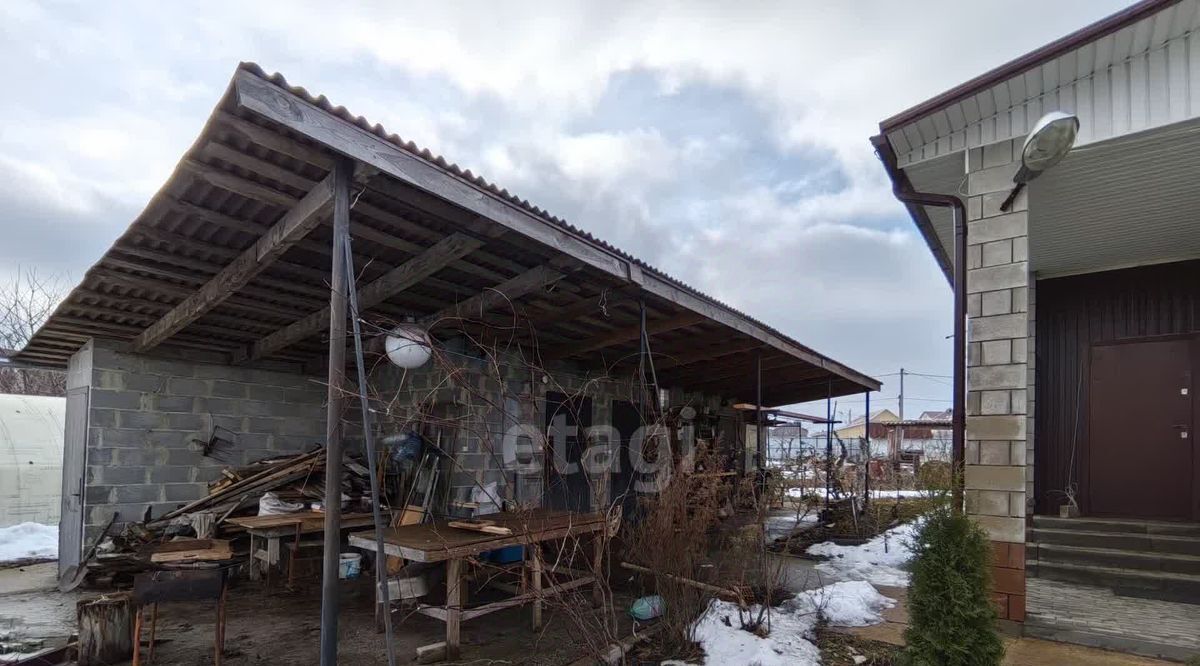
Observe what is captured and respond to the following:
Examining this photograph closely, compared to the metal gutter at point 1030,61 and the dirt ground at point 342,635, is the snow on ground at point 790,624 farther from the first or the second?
the metal gutter at point 1030,61

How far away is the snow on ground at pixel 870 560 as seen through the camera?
673 cm

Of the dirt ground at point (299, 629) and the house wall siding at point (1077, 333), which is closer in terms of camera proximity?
the dirt ground at point (299, 629)

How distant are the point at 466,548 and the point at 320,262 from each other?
275 centimetres

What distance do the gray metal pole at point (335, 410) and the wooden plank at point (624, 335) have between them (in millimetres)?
3353

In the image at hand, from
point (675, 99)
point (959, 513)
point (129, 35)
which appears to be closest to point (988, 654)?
point (959, 513)

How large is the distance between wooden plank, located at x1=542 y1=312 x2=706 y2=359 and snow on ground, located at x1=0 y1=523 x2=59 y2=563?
7.36 meters

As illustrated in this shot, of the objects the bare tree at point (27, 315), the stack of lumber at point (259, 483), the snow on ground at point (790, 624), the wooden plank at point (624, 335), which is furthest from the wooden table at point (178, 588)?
the bare tree at point (27, 315)

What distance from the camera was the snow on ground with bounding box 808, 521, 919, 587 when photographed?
6730 mm

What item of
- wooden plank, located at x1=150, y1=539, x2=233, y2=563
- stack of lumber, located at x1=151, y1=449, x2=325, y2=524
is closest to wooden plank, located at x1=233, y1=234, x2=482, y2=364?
stack of lumber, located at x1=151, y1=449, x2=325, y2=524

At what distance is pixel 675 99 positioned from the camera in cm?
1139

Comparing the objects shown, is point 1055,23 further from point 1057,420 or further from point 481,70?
point 481,70

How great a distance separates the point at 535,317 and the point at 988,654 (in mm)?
→ 4546

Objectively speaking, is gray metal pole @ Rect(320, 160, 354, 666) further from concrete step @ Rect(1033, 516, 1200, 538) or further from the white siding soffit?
concrete step @ Rect(1033, 516, 1200, 538)

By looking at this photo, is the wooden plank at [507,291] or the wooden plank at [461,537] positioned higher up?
the wooden plank at [507,291]
